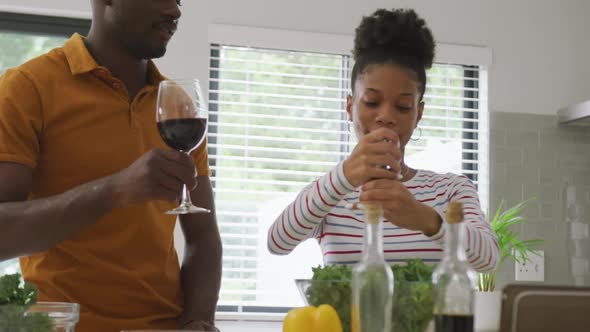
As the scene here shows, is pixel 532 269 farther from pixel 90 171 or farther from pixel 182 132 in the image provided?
pixel 182 132

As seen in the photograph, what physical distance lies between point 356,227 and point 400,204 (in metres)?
0.38

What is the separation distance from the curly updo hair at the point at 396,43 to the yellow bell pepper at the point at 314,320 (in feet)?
2.66

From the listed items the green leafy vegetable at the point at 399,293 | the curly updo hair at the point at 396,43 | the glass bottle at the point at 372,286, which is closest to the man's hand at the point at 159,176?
the green leafy vegetable at the point at 399,293

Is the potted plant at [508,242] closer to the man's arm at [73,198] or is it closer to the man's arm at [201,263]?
the man's arm at [201,263]

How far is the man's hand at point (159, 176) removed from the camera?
1.32 m

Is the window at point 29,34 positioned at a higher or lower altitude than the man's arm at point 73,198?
higher

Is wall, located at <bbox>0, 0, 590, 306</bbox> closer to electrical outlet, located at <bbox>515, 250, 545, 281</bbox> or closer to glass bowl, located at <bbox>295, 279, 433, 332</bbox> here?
electrical outlet, located at <bbox>515, 250, 545, 281</bbox>

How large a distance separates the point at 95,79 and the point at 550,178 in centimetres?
281

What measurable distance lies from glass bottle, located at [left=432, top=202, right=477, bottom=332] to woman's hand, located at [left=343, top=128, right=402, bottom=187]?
0.35 meters

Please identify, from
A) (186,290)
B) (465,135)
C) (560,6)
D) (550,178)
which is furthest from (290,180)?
(186,290)

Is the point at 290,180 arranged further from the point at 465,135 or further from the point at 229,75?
the point at 465,135

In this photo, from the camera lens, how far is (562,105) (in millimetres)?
3934

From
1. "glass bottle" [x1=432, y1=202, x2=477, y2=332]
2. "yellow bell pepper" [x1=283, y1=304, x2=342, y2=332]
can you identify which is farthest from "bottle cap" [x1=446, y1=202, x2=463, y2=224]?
"yellow bell pepper" [x1=283, y1=304, x2=342, y2=332]

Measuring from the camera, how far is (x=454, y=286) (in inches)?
35.9
